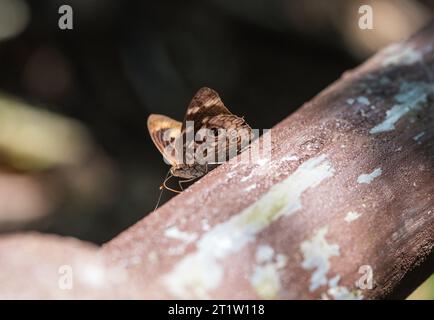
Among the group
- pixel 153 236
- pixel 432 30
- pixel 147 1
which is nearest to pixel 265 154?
pixel 153 236

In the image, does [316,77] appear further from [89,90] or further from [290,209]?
[290,209]

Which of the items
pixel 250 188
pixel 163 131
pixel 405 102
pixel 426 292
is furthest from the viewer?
pixel 426 292

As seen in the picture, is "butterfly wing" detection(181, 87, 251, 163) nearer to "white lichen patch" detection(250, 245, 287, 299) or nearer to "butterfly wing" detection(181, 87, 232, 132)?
"butterfly wing" detection(181, 87, 232, 132)

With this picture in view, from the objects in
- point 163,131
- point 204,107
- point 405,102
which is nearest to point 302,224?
point 405,102

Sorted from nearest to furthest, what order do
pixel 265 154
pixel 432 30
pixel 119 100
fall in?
pixel 265 154
pixel 432 30
pixel 119 100

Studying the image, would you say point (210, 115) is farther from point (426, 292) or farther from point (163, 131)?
point (426, 292)
